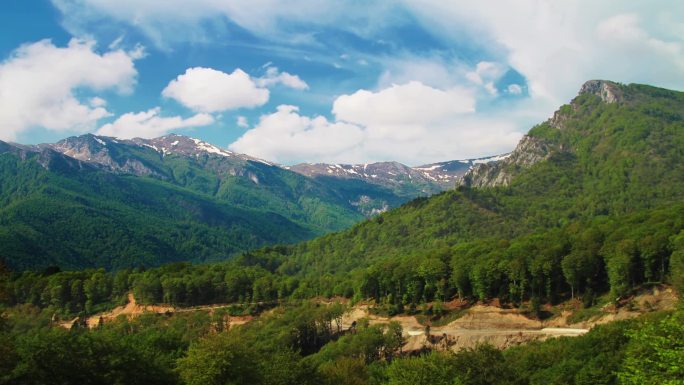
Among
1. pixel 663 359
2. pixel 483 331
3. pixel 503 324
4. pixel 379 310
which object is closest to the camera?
pixel 663 359

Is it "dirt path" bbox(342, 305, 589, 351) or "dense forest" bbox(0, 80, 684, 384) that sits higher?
"dense forest" bbox(0, 80, 684, 384)

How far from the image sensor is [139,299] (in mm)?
137125

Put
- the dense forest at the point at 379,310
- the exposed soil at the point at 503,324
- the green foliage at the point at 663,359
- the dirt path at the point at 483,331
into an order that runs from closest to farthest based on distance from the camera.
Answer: the green foliage at the point at 663,359 < the dense forest at the point at 379,310 < the exposed soil at the point at 503,324 < the dirt path at the point at 483,331

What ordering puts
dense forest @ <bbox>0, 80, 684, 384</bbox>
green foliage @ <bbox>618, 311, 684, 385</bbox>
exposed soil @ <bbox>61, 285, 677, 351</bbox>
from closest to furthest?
green foliage @ <bbox>618, 311, 684, 385</bbox>, dense forest @ <bbox>0, 80, 684, 384</bbox>, exposed soil @ <bbox>61, 285, 677, 351</bbox>

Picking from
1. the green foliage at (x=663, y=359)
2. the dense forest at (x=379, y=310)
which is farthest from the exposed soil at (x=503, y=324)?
the green foliage at (x=663, y=359)

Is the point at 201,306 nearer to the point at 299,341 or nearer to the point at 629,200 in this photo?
the point at 299,341

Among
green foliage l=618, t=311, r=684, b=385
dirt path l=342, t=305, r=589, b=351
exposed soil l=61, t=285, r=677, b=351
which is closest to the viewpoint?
green foliage l=618, t=311, r=684, b=385

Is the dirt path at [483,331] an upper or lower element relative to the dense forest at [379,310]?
lower

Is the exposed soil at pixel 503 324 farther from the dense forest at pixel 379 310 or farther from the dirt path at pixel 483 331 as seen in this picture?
the dense forest at pixel 379 310

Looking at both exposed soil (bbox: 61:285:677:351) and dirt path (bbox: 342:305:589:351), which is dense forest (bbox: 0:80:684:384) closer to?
exposed soil (bbox: 61:285:677:351)

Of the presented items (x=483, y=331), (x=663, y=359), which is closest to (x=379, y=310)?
(x=483, y=331)

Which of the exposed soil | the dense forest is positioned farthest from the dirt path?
the dense forest

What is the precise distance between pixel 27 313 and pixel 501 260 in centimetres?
10959

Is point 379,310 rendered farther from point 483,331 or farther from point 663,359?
point 663,359
